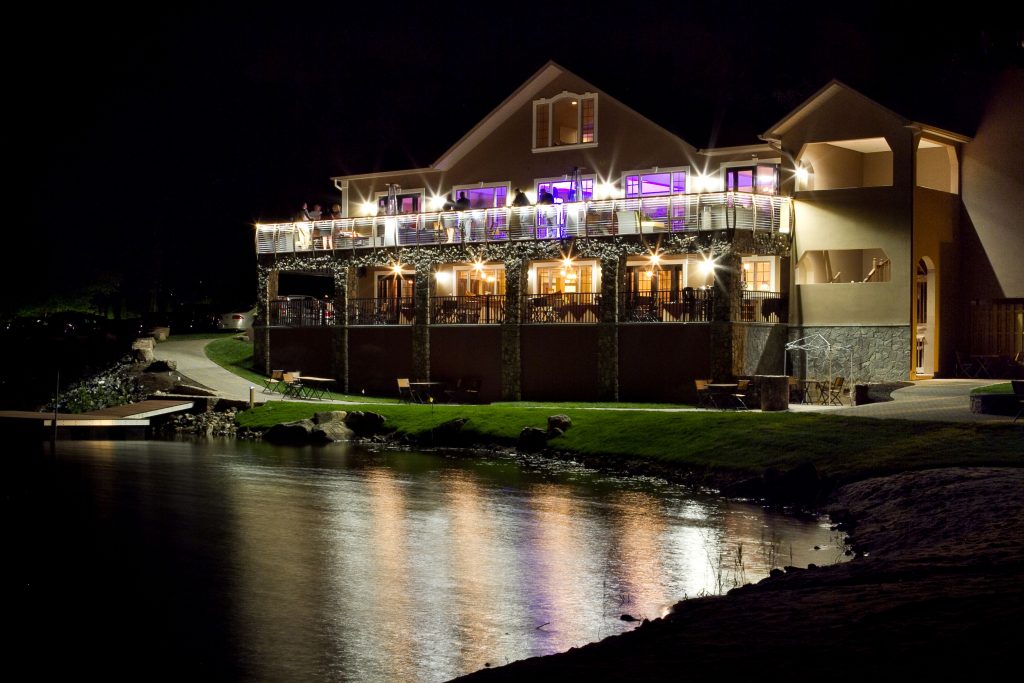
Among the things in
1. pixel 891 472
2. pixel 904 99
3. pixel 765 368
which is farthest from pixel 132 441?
pixel 904 99

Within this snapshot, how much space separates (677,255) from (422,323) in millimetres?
9662

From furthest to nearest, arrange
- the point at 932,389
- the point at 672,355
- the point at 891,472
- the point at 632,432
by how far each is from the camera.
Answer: the point at 672,355
the point at 932,389
the point at 632,432
the point at 891,472

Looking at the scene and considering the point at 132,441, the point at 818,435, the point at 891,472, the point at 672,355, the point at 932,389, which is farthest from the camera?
the point at 672,355

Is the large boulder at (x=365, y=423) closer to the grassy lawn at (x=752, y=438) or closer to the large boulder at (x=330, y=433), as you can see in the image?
the large boulder at (x=330, y=433)

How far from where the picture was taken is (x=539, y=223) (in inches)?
1580

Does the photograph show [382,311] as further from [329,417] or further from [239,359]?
[329,417]

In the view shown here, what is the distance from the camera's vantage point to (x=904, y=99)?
36.1 m

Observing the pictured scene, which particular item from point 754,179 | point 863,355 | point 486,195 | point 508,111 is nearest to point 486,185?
point 486,195

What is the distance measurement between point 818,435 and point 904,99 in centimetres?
1593

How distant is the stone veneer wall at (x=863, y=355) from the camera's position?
35344 millimetres

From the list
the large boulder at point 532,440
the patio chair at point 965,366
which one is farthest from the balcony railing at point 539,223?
the large boulder at point 532,440

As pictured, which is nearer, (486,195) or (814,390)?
(814,390)

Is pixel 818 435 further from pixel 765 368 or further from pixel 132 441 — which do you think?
pixel 132 441

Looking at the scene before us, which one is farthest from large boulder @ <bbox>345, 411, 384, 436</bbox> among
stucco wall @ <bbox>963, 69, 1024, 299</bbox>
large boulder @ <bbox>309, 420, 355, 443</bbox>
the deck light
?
stucco wall @ <bbox>963, 69, 1024, 299</bbox>
